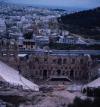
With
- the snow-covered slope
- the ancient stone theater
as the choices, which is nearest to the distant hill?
the ancient stone theater

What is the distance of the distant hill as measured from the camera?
56.6m

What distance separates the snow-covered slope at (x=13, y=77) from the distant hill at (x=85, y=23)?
25117 millimetres

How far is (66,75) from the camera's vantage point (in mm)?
32625

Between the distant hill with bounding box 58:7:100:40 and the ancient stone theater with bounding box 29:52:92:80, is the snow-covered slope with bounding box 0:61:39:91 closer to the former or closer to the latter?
the ancient stone theater with bounding box 29:52:92:80

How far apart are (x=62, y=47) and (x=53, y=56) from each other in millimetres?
Result: 10766

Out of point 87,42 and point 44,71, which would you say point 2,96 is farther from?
point 87,42

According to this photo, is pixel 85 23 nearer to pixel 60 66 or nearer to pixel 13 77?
pixel 60 66

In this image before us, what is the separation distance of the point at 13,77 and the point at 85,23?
116 ft

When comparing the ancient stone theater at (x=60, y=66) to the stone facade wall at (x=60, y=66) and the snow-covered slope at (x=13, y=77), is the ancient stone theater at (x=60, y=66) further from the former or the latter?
the snow-covered slope at (x=13, y=77)

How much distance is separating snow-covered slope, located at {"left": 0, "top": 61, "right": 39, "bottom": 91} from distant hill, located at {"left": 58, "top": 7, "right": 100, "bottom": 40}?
82.4 ft

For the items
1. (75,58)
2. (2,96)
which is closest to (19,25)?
(75,58)

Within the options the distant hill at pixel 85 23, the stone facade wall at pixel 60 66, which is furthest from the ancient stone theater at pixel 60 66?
the distant hill at pixel 85 23

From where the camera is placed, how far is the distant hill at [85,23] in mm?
56606

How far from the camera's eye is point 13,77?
89.1 feet
